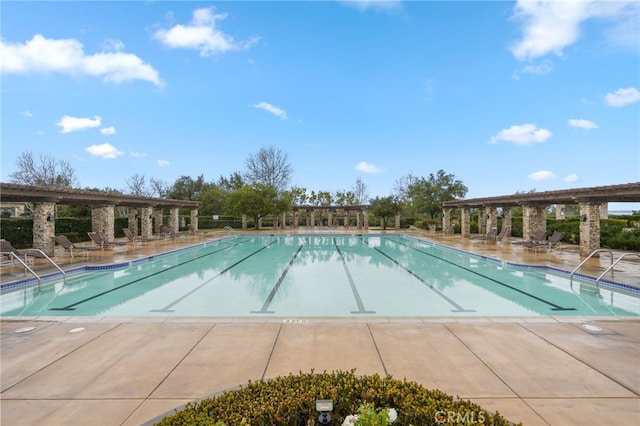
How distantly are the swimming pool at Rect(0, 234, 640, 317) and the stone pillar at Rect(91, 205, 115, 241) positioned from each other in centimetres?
567

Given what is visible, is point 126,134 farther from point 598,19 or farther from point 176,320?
point 598,19

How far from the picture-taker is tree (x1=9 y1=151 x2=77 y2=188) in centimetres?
2953

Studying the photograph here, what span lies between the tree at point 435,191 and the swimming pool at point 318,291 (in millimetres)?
20032

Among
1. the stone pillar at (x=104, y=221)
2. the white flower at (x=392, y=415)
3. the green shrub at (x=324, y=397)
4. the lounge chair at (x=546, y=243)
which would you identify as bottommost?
the green shrub at (x=324, y=397)

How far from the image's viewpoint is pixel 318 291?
8672 millimetres

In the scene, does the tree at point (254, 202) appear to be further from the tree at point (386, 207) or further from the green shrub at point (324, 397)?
the green shrub at point (324, 397)

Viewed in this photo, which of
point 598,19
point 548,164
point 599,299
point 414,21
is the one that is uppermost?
point 414,21

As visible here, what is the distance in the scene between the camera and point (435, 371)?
3.60 metres

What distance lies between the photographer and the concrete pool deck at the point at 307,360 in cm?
298

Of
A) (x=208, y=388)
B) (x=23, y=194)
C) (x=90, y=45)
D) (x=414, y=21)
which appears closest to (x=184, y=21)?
(x=90, y=45)

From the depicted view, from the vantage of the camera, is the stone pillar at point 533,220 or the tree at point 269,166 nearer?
the stone pillar at point 533,220

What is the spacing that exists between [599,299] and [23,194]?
17535mm

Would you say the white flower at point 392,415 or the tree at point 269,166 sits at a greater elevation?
the tree at point 269,166

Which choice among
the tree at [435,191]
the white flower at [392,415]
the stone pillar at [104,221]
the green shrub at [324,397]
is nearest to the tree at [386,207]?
the tree at [435,191]
